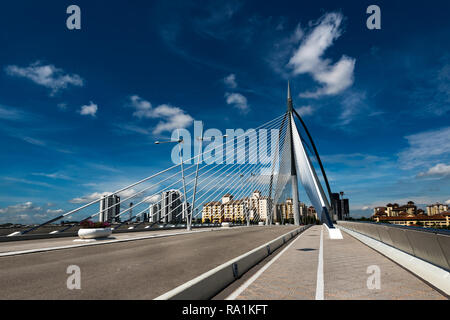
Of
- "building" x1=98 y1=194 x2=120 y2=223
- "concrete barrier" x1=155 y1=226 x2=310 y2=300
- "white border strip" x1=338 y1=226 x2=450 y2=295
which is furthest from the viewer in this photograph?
"building" x1=98 y1=194 x2=120 y2=223

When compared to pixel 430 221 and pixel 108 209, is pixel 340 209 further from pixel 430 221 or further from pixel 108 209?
pixel 108 209

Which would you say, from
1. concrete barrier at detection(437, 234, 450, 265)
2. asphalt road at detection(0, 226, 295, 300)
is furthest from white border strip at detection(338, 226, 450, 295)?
asphalt road at detection(0, 226, 295, 300)

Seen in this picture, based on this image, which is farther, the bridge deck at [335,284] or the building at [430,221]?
the building at [430,221]

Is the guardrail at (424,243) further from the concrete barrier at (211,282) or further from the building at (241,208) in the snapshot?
the building at (241,208)

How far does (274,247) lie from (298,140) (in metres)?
30.6

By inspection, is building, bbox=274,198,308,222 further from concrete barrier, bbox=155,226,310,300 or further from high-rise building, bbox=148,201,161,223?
concrete barrier, bbox=155,226,310,300

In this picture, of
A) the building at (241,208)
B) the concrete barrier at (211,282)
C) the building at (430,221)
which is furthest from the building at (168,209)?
the building at (430,221)

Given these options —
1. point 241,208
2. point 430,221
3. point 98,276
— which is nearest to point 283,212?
point 241,208

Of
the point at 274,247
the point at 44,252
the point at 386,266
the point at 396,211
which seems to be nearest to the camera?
the point at 386,266

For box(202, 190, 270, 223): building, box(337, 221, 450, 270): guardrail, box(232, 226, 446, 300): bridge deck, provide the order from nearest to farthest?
box(232, 226, 446, 300): bridge deck
box(337, 221, 450, 270): guardrail
box(202, 190, 270, 223): building
